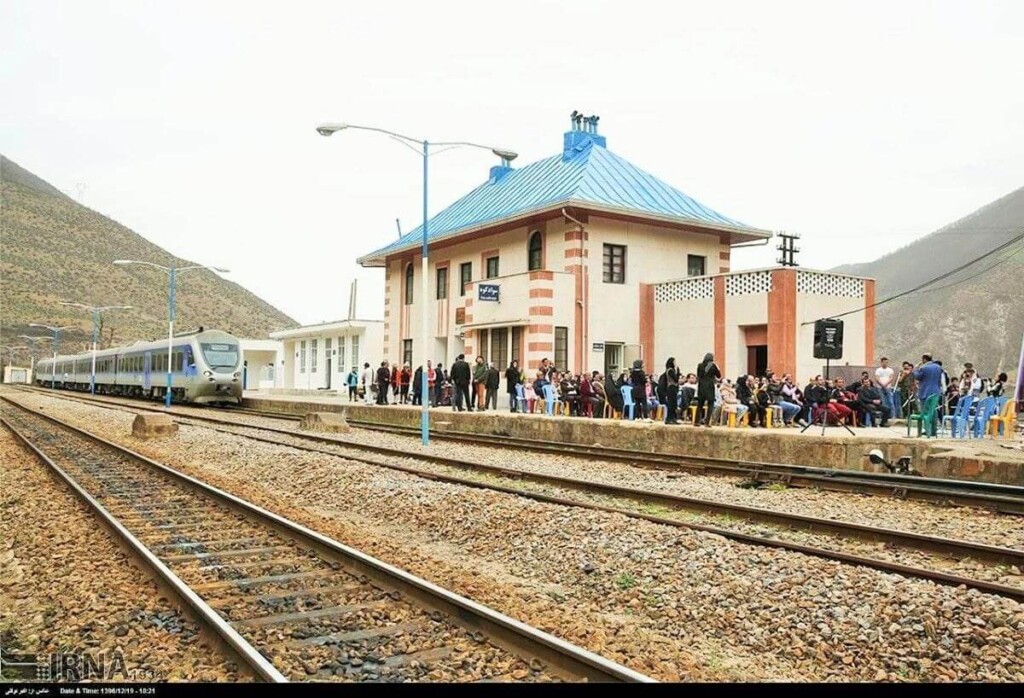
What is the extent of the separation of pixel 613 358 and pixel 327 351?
79.2 feet

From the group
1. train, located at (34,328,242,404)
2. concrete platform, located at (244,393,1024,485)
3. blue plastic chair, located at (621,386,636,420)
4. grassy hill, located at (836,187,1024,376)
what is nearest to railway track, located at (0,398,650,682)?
concrete platform, located at (244,393,1024,485)

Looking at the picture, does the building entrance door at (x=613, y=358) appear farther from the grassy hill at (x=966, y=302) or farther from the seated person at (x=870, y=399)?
the grassy hill at (x=966, y=302)

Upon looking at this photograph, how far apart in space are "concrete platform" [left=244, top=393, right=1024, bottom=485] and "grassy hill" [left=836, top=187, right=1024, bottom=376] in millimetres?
4256

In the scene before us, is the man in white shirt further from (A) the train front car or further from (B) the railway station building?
(A) the train front car

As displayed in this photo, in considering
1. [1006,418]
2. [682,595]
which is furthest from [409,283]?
[682,595]

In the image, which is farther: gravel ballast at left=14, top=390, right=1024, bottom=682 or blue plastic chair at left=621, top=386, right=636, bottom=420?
blue plastic chair at left=621, top=386, right=636, bottom=420

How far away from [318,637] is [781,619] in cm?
312

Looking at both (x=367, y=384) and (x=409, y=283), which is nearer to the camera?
(x=367, y=384)

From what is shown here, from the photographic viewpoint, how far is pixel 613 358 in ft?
103

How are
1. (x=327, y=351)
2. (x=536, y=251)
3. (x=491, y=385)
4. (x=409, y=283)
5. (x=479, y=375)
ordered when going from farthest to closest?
(x=327, y=351), (x=409, y=283), (x=536, y=251), (x=491, y=385), (x=479, y=375)

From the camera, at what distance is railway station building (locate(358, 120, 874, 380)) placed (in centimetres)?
2723

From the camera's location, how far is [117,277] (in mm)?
114000

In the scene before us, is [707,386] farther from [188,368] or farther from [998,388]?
[188,368]
